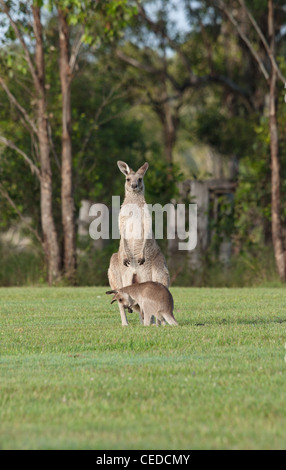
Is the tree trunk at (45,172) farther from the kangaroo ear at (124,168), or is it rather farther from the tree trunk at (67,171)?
the kangaroo ear at (124,168)

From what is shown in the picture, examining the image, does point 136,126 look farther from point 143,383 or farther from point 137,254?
point 143,383

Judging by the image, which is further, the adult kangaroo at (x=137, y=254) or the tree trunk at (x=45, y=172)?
the tree trunk at (x=45, y=172)

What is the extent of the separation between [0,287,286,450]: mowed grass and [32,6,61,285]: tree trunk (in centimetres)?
986

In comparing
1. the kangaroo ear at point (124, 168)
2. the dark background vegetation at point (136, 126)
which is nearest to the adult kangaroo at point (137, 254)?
the kangaroo ear at point (124, 168)

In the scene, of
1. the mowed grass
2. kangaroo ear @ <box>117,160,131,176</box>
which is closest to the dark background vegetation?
kangaroo ear @ <box>117,160,131,176</box>

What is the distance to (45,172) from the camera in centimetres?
2273

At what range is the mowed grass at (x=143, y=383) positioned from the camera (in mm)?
5594

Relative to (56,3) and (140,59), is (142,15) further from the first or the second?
(56,3)

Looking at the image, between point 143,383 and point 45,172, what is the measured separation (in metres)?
16.0

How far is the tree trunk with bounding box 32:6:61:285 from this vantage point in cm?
2247

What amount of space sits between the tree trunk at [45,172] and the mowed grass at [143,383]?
9.86 meters

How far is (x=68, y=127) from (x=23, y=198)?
3842 millimetres

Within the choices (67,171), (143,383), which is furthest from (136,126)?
(143,383)

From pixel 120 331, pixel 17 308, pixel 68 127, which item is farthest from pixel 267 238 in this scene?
pixel 120 331
